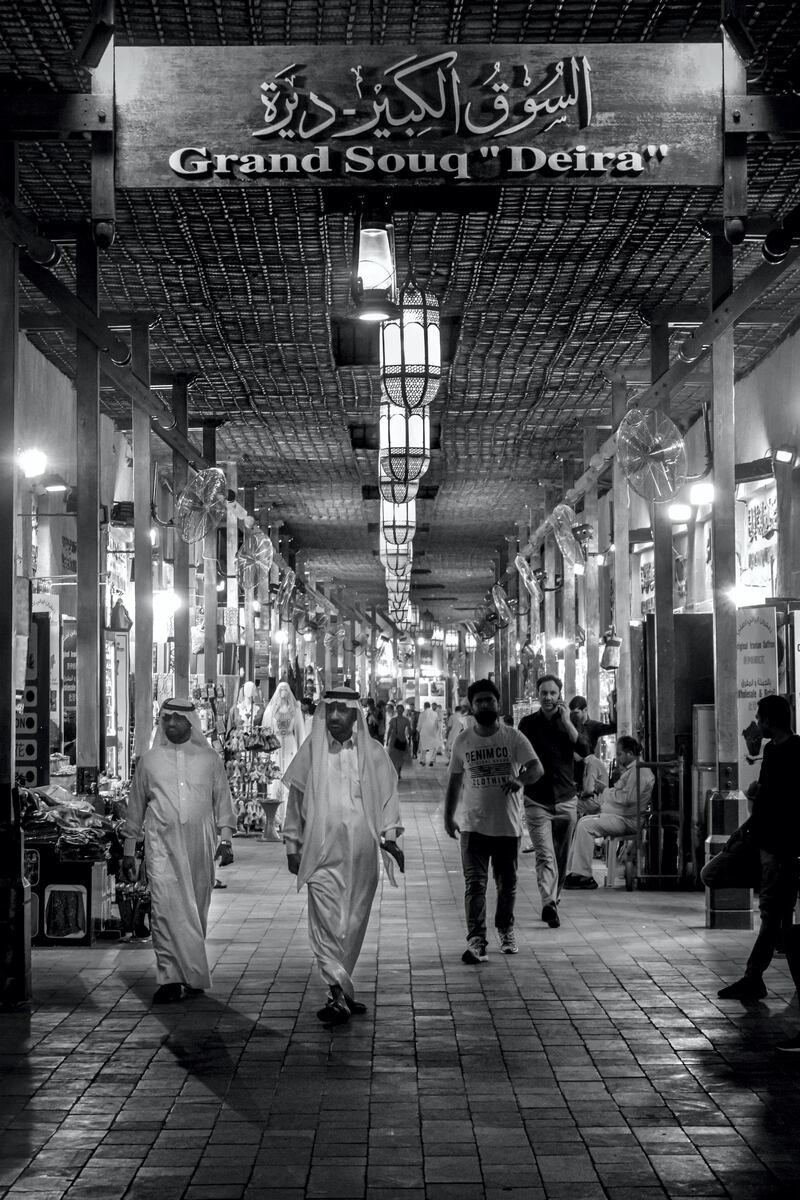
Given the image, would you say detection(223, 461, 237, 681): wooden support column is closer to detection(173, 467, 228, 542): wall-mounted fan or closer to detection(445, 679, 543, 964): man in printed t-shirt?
detection(173, 467, 228, 542): wall-mounted fan

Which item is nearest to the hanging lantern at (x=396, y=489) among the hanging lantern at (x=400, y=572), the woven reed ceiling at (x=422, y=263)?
the woven reed ceiling at (x=422, y=263)

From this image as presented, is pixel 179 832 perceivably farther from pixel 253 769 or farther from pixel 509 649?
pixel 509 649

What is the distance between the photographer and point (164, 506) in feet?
64.2

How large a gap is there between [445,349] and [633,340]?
16.6 ft

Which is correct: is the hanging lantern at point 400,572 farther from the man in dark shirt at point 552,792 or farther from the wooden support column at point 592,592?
the man in dark shirt at point 552,792

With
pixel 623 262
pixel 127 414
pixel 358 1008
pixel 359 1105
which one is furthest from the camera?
pixel 127 414

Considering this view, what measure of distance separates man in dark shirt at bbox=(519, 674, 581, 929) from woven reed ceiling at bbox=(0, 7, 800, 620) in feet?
12.1

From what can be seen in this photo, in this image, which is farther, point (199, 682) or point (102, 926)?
point (199, 682)

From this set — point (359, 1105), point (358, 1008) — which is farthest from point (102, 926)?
point (359, 1105)

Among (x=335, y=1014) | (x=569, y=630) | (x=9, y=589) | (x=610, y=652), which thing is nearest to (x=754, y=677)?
(x=335, y=1014)

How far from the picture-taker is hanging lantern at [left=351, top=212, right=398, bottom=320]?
29.2 feet

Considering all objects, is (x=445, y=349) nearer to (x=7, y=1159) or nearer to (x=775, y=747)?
(x=775, y=747)

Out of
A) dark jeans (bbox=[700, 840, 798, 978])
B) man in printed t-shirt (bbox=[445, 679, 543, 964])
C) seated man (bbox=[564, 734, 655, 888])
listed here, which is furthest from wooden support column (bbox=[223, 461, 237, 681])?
dark jeans (bbox=[700, 840, 798, 978])

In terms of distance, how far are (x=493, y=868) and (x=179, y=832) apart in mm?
2112
